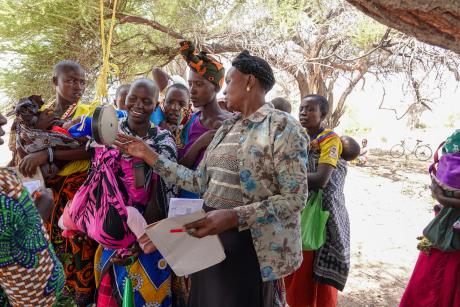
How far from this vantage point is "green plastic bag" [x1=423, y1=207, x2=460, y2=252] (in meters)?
2.33

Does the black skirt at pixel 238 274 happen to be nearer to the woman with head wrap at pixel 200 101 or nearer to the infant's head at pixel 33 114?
the woman with head wrap at pixel 200 101

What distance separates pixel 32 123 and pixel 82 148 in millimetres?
360

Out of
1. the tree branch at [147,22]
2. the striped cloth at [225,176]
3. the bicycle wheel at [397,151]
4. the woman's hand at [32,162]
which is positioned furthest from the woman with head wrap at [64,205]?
the bicycle wheel at [397,151]

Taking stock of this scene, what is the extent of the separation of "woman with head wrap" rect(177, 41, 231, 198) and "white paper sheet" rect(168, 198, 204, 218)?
1.35ft

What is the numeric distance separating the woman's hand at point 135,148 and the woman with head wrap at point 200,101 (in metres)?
0.31

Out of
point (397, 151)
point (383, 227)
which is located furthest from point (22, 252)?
point (397, 151)

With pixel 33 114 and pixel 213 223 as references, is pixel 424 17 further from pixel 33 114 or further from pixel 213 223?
pixel 33 114

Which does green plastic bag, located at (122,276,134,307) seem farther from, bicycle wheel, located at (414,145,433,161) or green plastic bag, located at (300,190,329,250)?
bicycle wheel, located at (414,145,433,161)

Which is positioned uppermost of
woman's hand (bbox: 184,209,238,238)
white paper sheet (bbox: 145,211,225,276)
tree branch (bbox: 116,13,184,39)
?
tree branch (bbox: 116,13,184,39)

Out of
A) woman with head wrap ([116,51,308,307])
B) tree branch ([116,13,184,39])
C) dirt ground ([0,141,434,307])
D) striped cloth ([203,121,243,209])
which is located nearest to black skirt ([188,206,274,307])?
woman with head wrap ([116,51,308,307])

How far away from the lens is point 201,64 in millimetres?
2291

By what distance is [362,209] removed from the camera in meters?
7.28

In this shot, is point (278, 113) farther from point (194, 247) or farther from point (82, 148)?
point (82, 148)

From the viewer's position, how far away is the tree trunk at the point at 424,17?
107cm
